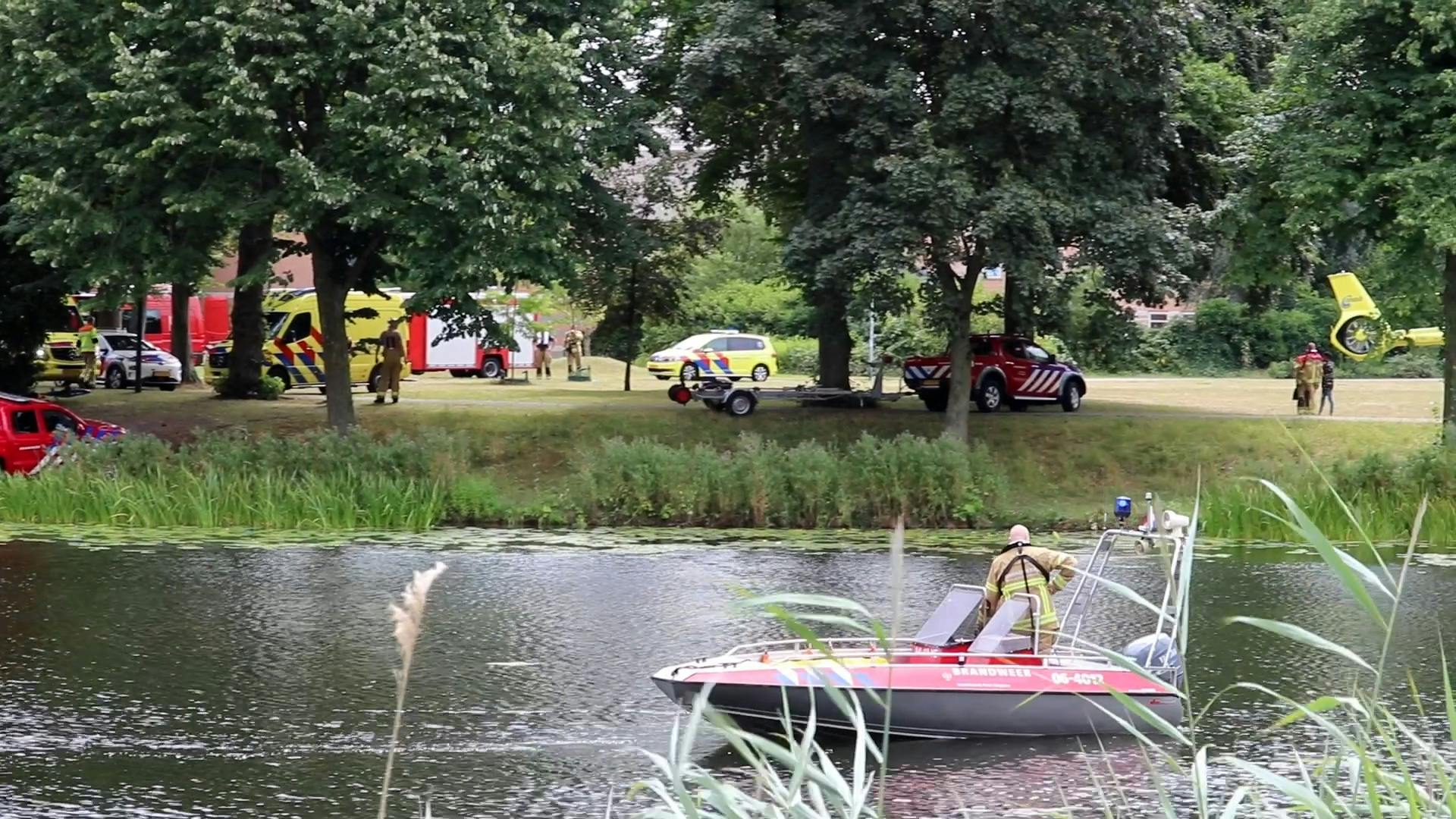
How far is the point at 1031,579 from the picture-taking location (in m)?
15.8

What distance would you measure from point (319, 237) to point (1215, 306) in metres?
38.1

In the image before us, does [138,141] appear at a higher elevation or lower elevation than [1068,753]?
higher

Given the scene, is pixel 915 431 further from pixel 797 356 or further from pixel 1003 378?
pixel 797 356

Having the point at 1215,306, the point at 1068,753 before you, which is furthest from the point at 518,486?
the point at 1215,306

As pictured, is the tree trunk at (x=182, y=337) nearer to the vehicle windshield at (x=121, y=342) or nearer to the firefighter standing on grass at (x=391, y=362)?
the vehicle windshield at (x=121, y=342)

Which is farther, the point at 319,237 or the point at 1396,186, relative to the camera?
the point at 319,237

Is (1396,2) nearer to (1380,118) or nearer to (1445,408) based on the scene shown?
(1380,118)

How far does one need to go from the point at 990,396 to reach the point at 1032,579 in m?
24.4

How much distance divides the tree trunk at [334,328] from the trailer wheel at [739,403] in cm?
785

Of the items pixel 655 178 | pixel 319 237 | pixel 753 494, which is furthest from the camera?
pixel 655 178

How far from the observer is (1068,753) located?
1571 centimetres

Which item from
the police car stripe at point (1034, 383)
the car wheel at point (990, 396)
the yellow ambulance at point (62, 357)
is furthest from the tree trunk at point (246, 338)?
the police car stripe at point (1034, 383)

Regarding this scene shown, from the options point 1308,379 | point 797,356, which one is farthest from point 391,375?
point 797,356

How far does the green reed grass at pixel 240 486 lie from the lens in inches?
1164
